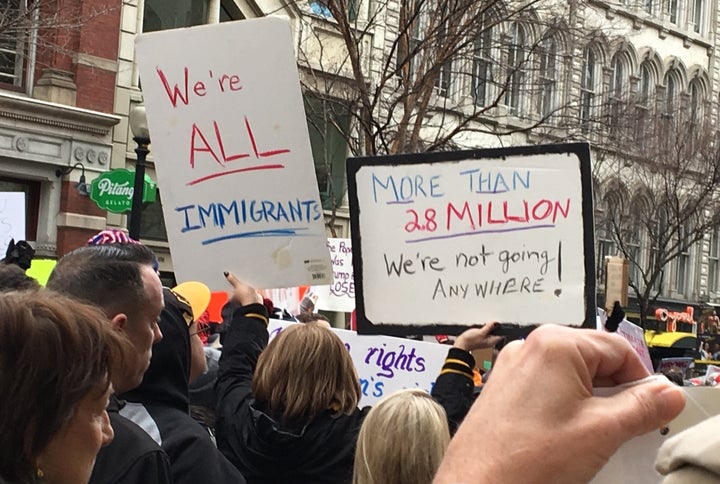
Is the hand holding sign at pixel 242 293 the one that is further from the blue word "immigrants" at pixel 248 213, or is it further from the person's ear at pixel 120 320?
the person's ear at pixel 120 320

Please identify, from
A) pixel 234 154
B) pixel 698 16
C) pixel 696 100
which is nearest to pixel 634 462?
pixel 234 154

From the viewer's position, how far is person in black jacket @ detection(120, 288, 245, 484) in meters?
2.81

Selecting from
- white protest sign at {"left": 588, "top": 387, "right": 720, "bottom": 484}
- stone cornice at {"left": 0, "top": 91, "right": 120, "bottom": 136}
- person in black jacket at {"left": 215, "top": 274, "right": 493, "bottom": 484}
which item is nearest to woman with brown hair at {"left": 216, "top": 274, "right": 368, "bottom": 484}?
person in black jacket at {"left": 215, "top": 274, "right": 493, "bottom": 484}

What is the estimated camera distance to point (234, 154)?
4648 mm

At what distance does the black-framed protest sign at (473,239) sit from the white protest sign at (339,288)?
656cm

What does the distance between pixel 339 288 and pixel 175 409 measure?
25.7 ft

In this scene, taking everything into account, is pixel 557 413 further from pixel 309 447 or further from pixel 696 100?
pixel 696 100

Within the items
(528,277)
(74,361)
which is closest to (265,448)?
(528,277)

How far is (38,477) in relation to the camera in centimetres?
182

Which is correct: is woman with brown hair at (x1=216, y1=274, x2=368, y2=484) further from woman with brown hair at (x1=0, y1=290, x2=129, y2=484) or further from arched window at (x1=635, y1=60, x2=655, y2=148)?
arched window at (x1=635, y1=60, x2=655, y2=148)

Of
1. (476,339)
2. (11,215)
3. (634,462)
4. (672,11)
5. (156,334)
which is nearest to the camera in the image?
(634,462)

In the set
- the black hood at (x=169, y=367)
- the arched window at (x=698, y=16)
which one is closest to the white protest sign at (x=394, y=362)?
the black hood at (x=169, y=367)

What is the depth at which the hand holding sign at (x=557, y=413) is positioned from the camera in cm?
104

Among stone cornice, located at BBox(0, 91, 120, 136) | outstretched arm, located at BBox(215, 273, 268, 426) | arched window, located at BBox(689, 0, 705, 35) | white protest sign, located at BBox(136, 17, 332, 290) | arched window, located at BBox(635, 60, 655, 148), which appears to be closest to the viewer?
outstretched arm, located at BBox(215, 273, 268, 426)
